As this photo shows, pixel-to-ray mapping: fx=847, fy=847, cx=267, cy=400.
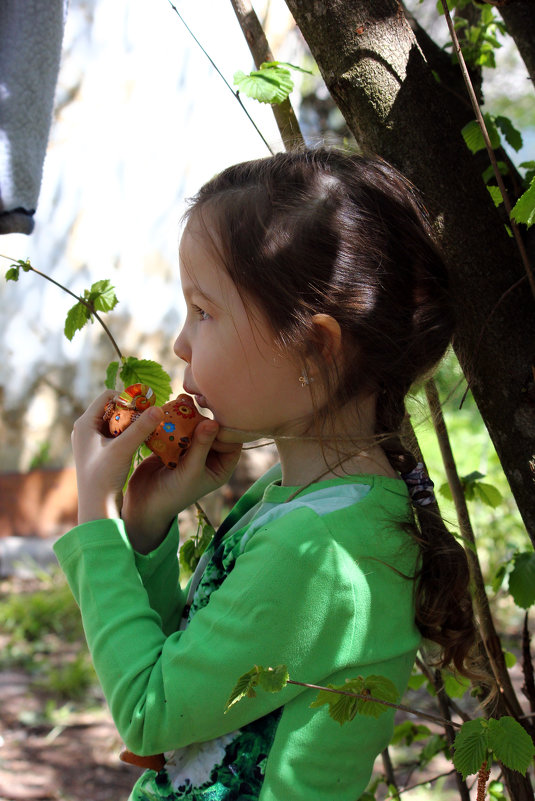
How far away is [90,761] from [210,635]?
6.87ft

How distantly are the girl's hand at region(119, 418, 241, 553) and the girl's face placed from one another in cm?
12

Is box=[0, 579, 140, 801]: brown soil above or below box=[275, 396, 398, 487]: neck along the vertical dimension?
below

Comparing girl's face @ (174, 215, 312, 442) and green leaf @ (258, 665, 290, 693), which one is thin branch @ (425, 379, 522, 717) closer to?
girl's face @ (174, 215, 312, 442)

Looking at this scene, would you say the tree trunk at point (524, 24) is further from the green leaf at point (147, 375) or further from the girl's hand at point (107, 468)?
the girl's hand at point (107, 468)

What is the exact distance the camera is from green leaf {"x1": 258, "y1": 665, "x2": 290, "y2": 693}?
1008 millimetres

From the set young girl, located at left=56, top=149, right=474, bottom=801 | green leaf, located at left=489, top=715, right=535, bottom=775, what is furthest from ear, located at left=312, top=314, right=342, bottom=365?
green leaf, located at left=489, top=715, right=535, bottom=775

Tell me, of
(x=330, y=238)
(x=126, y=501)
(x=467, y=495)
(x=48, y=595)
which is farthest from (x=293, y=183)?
(x=48, y=595)

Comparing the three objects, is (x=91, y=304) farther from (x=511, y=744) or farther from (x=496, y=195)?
(x=511, y=744)

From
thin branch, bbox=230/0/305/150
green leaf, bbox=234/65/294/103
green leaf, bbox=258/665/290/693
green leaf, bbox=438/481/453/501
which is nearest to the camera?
green leaf, bbox=258/665/290/693

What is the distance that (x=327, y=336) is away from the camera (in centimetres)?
135

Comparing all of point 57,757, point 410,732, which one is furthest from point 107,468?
point 57,757

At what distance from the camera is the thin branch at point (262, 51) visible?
1.65 metres

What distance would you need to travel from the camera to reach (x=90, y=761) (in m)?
2.98

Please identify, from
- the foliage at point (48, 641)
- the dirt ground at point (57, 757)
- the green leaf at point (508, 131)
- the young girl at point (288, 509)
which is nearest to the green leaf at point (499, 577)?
the young girl at point (288, 509)
